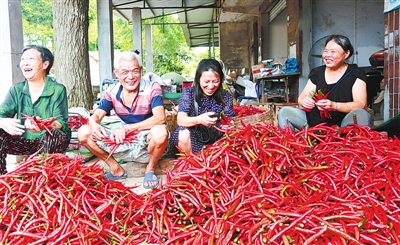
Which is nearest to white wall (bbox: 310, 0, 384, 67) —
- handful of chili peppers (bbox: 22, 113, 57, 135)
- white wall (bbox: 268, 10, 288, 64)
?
white wall (bbox: 268, 10, 288, 64)

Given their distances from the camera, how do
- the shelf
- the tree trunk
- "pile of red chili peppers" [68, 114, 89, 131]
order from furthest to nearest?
1. the shelf
2. the tree trunk
3. "pile of red chili peppers" [68, 114, 89, 131]

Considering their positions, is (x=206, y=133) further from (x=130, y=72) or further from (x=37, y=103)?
(x=37, y=103)

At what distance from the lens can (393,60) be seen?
3.61m

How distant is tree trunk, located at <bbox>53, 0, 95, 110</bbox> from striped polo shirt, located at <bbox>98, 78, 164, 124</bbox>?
8.94 ft

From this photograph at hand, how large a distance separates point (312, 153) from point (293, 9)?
6.75 metres

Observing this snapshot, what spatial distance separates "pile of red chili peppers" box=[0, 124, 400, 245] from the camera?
1.57 meters

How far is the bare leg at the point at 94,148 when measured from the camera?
122 inches

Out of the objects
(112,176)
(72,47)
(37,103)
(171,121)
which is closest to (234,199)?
(112,176)

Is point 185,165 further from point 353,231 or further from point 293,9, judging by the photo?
point 293,9

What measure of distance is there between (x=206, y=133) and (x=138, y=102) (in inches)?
28.0

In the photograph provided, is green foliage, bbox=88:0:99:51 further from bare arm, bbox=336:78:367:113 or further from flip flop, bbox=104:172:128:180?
bare arm, bbox=336:78:367:113

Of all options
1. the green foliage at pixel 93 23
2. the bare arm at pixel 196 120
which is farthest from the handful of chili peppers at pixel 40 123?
the green foliage at pixel 93 23

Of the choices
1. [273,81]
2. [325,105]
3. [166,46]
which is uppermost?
[166,46]

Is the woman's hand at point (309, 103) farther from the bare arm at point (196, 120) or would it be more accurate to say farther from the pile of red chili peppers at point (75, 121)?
the pile of red chili peppers at point (75, 121)
